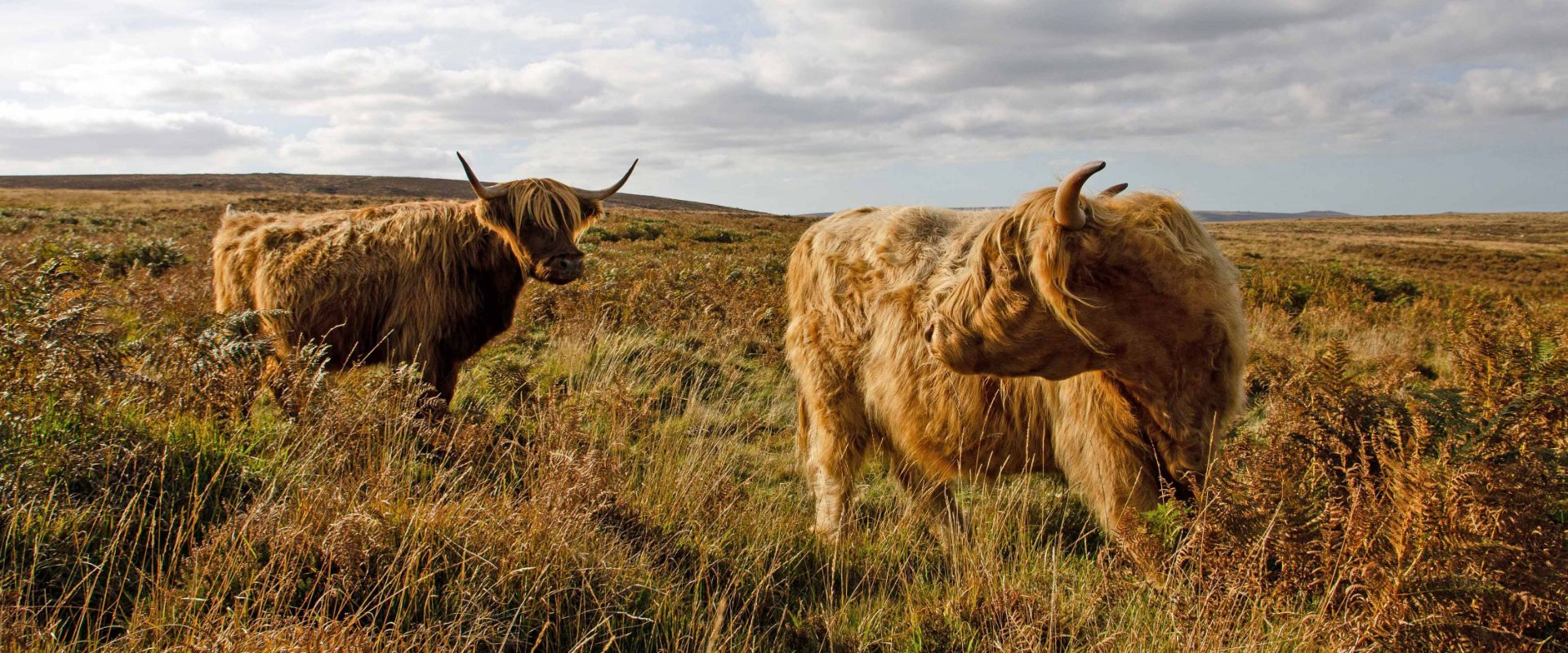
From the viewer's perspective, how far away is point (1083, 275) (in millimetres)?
2646

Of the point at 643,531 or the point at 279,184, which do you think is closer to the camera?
the point at 643,531

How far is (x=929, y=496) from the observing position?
12.9 feet

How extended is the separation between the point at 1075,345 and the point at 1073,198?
0.53 metres

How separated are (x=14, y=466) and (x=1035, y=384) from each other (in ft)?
11.6

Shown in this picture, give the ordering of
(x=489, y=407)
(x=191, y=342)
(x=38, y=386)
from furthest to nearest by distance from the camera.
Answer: (x=489, y=407) → (x=191, y=342) → (x=38, y=386)

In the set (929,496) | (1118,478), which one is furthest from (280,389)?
(1118,478)

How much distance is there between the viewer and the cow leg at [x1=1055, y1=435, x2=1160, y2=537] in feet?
9.47

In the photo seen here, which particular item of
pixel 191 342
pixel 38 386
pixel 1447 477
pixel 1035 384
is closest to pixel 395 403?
pixel 191 342

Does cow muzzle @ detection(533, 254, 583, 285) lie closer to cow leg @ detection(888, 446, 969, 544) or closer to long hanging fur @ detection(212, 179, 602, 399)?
long hanging fur @ detection(212, 179, 602, 399)

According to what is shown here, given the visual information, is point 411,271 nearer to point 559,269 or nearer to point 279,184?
point 559,269

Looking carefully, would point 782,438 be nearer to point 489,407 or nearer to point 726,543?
point 489,407

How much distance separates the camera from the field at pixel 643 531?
2.11m

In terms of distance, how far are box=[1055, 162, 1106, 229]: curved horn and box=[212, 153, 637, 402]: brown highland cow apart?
3548 millimetres

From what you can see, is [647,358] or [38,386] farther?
[647,358]
